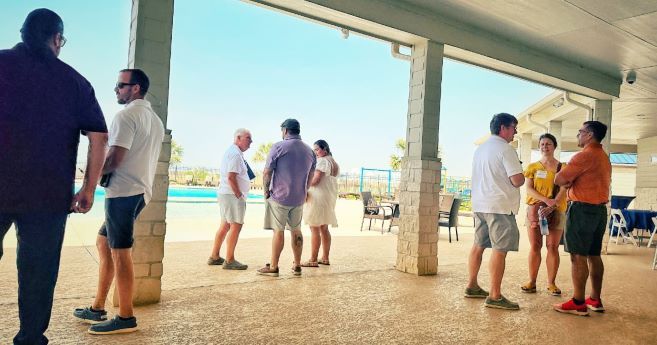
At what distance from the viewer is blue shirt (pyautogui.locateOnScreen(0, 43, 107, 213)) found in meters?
1.69

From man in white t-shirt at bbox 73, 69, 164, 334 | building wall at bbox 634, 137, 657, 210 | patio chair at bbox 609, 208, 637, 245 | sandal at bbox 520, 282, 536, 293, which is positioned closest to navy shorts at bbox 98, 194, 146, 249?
man in white t-shirt at bbox 73, 69, 164, 334

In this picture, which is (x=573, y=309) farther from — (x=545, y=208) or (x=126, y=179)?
(x=126, y=179)

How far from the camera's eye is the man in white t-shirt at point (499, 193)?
3594 millimetres

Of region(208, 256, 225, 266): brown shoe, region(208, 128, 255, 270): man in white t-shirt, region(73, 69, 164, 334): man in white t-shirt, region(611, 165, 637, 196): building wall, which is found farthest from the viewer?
region(611, 165, 637, 196): building wall

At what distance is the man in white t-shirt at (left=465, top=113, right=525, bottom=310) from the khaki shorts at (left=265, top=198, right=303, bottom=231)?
1.80m

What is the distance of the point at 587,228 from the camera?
3553mm

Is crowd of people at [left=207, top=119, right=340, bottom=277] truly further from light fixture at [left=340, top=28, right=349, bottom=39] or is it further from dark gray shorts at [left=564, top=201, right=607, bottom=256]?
dark gray shorts at [left=564, top=201, right=607, bottom=256]

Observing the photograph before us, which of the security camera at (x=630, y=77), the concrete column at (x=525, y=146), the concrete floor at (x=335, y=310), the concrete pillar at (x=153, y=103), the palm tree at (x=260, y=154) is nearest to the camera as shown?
the concrete floor at (x=335, y=310)

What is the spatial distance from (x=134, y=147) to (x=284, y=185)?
1959mm

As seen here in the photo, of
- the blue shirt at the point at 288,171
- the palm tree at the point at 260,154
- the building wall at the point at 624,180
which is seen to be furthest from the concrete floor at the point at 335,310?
the palm tree at the point at 260,154

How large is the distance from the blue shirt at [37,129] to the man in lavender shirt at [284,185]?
2608mm

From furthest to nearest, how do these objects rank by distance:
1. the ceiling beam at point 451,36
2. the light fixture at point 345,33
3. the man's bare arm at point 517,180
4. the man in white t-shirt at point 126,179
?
the light fixture at point 345,33
the ceiling beam at point 451,36
the man's bare arm at point 517,180
the man in white t-shirt at point 126,179

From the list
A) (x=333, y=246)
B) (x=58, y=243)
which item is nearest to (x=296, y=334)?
(x=58, y=243)

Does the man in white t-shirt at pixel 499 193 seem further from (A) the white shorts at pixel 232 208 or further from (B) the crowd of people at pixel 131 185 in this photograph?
Answer: (A) the white shorts at pixel 232 208
